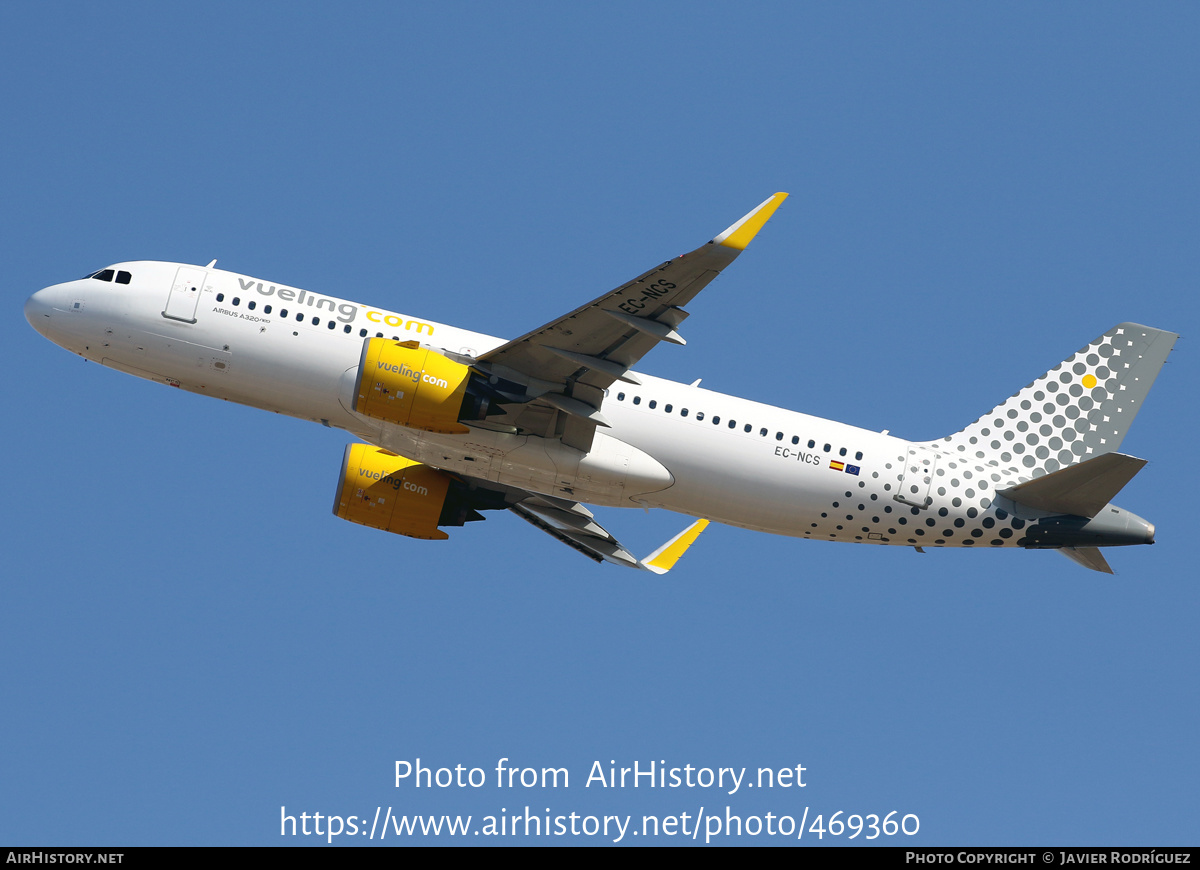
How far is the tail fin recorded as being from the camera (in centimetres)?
3438

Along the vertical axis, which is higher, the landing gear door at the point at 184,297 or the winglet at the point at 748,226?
the winglet at the point at 748,226

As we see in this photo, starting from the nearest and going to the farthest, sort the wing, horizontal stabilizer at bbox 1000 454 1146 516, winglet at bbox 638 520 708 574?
the wing < horizontal stabilizer at bbox 1000 454 1146 516 < winglet at bbox 638 520 708 574

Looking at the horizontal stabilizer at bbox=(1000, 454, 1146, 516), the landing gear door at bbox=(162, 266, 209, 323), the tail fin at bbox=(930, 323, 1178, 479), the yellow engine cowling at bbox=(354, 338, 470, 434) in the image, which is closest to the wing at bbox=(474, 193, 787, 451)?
the yellow engine cowling at bbox=(354, 338, 470, 434)

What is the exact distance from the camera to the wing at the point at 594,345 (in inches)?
1034

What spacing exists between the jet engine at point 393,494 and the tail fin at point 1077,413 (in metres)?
14.2

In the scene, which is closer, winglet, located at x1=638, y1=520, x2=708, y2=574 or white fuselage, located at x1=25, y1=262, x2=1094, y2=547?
white fuselage, located at x1=25, y1=262, x2=1094, y2=547

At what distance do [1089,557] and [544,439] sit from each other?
14.9m

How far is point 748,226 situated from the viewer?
25797 millimetres

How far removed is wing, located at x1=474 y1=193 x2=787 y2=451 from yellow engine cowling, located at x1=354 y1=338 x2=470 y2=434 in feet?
3.41

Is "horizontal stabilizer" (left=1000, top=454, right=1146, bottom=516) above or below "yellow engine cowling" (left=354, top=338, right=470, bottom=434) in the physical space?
above

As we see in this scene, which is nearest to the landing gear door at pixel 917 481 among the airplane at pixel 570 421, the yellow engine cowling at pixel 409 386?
the airplane at pixel 570 421

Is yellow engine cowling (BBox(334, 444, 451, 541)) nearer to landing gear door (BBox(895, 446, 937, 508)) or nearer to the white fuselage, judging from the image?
the white fuselage

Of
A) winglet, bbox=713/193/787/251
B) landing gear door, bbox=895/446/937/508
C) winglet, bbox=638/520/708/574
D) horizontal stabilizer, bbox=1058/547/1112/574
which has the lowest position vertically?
winglet, bbox=638/520/708/574

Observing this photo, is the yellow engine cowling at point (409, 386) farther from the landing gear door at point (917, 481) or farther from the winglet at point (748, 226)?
the landing gear door at point (917, 481)
